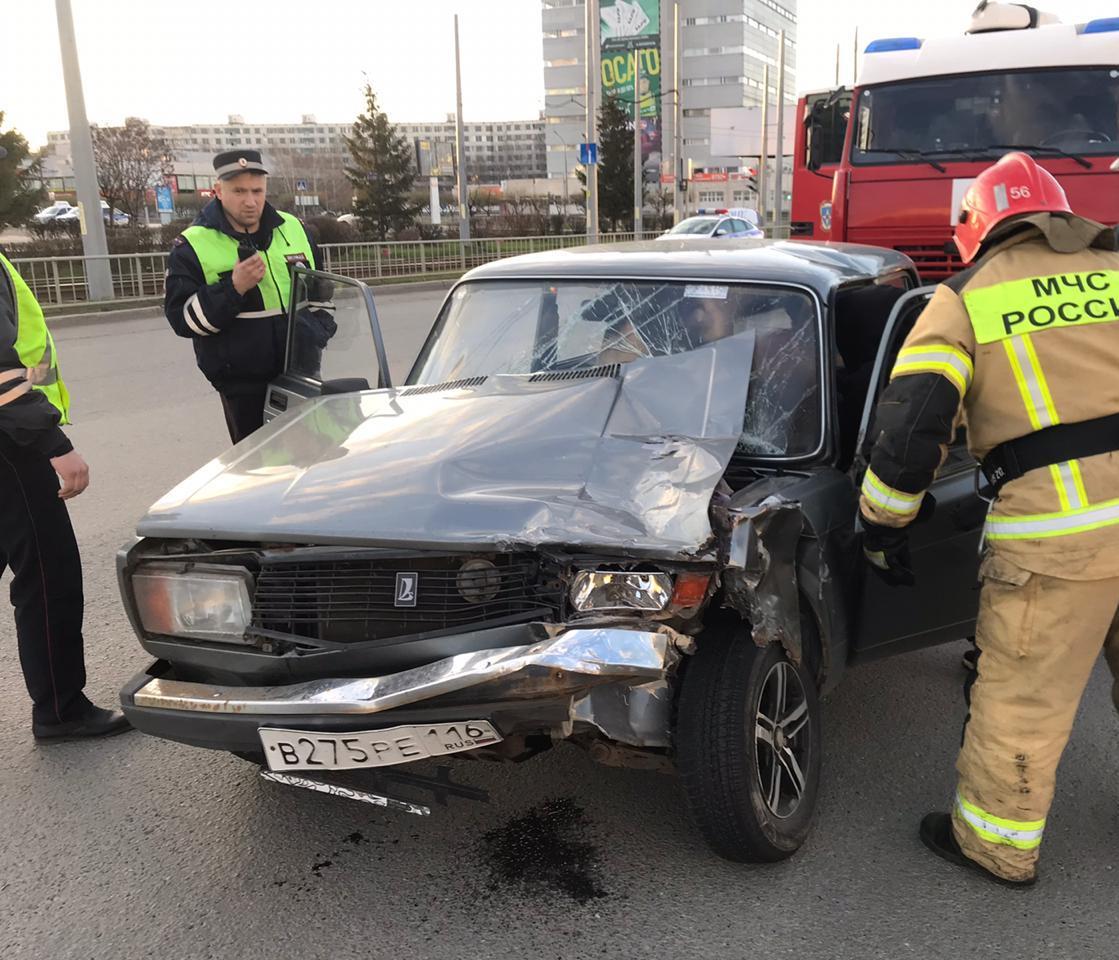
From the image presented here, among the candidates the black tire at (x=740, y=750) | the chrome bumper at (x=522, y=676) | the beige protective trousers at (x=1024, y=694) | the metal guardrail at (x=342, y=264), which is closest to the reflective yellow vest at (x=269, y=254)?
the chrome bumper at (x=522, y=676)

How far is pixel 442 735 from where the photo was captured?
7.99ft

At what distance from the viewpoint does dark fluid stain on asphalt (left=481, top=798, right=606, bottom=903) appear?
9.11ft

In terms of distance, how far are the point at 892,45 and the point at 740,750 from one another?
8007mm

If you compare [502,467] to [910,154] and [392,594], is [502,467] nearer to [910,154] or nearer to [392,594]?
[392,594]

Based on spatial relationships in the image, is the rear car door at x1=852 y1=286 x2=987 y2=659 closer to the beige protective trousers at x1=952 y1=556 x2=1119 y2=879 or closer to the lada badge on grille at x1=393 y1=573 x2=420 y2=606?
the beige protective trousers at x1=952 y1=556 x2=1119 y2=879

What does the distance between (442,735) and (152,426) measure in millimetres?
7011

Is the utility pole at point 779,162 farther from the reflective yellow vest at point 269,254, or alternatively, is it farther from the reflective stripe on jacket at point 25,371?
the reflective stripe on jacket at point 25,371

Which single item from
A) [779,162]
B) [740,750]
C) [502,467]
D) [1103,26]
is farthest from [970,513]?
[779,162]

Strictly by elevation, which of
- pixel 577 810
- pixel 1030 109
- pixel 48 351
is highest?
pixel 1030 109

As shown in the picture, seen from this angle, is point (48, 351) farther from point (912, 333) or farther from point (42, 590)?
point (912, 333)

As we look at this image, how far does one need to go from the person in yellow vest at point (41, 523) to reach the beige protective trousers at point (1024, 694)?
281 cm

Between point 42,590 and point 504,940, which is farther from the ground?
point 42,590

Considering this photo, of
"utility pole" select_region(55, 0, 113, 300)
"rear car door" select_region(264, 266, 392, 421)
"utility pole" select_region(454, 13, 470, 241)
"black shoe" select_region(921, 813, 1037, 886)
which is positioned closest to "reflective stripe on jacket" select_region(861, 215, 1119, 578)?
"black shoe" select_region(921, 813, 1037, 886)

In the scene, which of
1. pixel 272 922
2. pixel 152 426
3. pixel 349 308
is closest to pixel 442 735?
pixel 272 922
